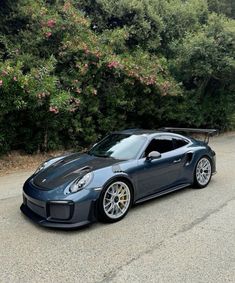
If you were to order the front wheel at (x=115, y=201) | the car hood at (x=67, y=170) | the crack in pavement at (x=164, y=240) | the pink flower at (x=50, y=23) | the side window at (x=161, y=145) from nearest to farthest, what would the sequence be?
the crack in pavement at (x=164, y=240), the front wheel at (x=115, y=201), the car hood at (x=67, y=170), the side window at (x=161, y=145), the pink flower at (x=50, y=23)

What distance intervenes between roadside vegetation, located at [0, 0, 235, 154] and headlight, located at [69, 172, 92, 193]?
149 inches

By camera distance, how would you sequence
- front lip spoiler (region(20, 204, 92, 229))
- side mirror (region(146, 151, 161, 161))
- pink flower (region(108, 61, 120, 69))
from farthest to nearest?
pink flower (region(108, 61, 120, 69)) → side mirror (region(146, 151, 161, 161)) → front lip spoiler (region(20, 204, 92, 229))

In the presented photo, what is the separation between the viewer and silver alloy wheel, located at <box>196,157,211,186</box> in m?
6.56

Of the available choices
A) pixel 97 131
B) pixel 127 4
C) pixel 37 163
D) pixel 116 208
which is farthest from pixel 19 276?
pixel 127 4

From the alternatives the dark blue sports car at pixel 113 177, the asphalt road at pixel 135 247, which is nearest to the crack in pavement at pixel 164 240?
the asphalt road at pixel 135 247

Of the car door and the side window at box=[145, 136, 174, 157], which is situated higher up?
the side window at box=[145, 136, 174, 157]

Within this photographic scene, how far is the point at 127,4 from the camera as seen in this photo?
12.8 meters

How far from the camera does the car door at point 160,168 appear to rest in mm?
5434

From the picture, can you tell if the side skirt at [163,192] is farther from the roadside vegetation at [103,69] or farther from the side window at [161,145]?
the roadside vegetation at [103,69]

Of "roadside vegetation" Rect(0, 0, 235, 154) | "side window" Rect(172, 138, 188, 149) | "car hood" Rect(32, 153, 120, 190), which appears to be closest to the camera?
"car hood" Rect(32, 153, 120, 190)

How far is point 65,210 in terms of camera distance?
177 inches

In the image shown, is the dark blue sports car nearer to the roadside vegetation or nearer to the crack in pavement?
the crack in pavement

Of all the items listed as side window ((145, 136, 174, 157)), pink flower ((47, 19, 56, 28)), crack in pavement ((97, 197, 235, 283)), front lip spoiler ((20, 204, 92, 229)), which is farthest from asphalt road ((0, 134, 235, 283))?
pink flower ((47, 19, 56, 28))

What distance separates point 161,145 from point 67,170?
1840 millimetres
